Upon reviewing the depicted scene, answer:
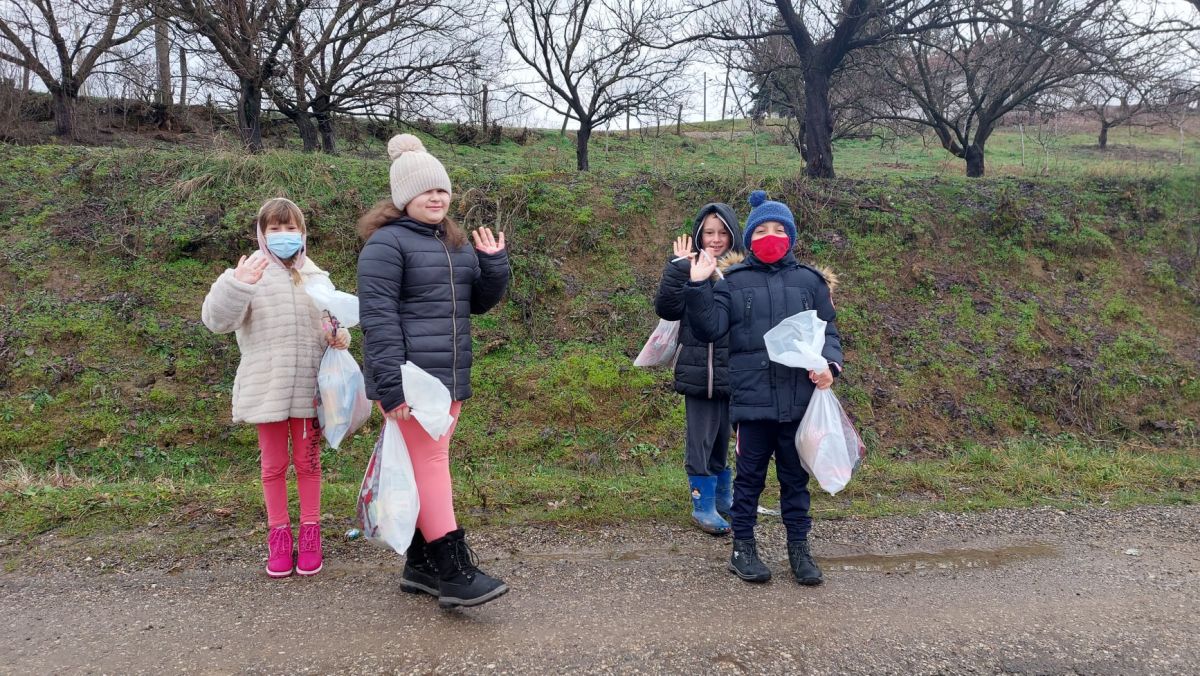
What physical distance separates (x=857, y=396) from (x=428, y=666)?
5.46m

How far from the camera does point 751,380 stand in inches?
139

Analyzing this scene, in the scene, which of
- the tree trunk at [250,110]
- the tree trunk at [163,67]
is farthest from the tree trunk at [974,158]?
the tree trunk at [163,67]

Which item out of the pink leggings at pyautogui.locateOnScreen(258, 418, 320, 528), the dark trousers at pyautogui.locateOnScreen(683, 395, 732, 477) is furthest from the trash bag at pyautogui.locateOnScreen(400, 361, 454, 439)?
the dark trousers at pyautogui.locateOnScreen(683, 395, 732, 477)

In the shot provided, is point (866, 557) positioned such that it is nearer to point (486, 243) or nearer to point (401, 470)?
point (401, 470)

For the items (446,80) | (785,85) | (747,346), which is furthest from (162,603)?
(785,85)

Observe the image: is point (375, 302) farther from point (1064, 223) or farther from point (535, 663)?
point (1064, 223)

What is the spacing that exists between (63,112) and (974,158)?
50.1 feet

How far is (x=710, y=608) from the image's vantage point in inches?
125

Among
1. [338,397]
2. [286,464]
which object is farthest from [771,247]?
[286,464]

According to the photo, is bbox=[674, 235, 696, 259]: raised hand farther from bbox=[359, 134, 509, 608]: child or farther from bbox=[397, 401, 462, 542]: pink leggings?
bbox=[397, 401, 462, 542]: pink leggings

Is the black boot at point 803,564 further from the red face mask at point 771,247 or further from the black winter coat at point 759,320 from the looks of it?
the red face mask at point 771,247

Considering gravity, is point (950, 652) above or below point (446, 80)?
below

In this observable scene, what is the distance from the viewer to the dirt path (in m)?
2.74

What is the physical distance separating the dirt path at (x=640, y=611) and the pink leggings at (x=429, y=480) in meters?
0.38
